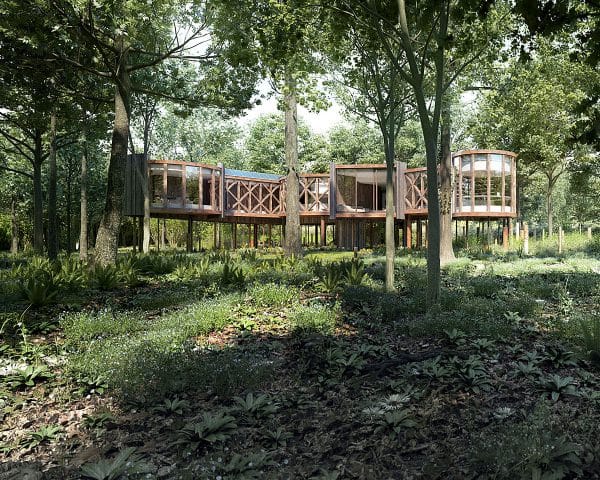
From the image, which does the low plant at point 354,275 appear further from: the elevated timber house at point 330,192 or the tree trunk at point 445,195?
the elevated timber house at point 330,192

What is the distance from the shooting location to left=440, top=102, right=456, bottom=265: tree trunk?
14.4m

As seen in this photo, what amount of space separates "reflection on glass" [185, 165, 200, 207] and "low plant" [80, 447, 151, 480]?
19.3m

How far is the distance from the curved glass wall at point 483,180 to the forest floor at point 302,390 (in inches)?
556

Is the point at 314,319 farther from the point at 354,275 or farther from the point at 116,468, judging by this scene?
the point at 116,468

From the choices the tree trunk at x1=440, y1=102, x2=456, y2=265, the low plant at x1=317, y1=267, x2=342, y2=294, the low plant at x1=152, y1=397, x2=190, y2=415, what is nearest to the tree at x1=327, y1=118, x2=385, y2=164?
the tree trunk at x1=440, y1=102, x2=456, y2=265

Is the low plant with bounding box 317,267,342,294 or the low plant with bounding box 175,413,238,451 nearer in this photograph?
the low plant with bounding box 175,413,238,451

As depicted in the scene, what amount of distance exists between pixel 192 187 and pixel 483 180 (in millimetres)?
Answer: 13896

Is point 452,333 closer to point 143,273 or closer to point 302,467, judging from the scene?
point 302,467

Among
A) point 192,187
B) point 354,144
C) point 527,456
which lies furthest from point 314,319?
point 354,144

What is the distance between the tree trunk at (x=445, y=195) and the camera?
47.3ft

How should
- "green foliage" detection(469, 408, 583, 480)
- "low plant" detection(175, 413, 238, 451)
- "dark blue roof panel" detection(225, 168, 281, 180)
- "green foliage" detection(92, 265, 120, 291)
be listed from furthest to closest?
1. "dark blue roof panel" detection(225, 168, 281, 180)
2. "green foliage" detection(92, 265, 120, 291)
3. "low plant" detection(175, 413, 238, 451)
4. "green foliage" detection(469, 408, 583, 480)

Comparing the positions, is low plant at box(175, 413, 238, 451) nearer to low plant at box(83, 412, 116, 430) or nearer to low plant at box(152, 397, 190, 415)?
low plant at box(152, 397, 190, 415)

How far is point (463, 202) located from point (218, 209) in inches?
471

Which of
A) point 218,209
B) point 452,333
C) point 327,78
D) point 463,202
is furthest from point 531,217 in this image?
point 452,333
